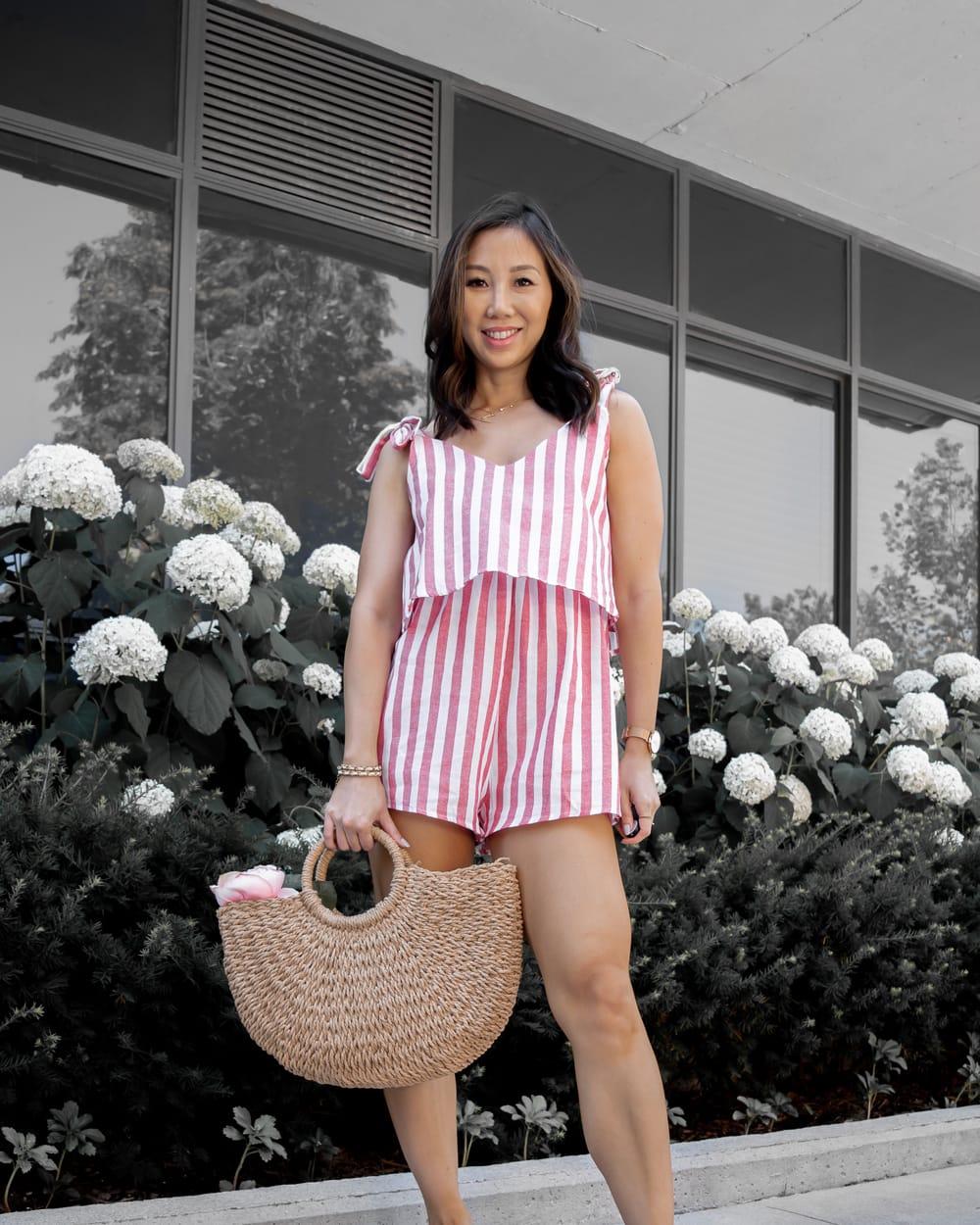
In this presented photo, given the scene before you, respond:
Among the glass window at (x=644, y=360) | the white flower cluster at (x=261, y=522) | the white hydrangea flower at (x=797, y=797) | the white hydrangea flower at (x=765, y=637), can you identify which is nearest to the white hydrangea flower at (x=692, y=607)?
the white hydrangea flower at (x=765, y=637)

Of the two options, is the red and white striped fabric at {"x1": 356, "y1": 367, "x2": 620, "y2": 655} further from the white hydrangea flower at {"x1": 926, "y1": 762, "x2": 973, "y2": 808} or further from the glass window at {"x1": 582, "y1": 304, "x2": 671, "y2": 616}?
the glass window at {"x1": 582, "y1": 304, "x2": 671, "y2": 616}

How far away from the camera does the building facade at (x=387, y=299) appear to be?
4766 millimetres

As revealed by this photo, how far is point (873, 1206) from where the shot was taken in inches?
113

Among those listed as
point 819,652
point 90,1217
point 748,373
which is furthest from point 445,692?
point 748,373

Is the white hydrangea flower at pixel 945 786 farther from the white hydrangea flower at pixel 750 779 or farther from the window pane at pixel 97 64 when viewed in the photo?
the window pane at pixel 97 64

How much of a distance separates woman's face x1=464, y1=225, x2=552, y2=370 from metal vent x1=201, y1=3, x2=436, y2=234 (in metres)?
3.24

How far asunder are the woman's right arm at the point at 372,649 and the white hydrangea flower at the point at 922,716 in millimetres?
3158

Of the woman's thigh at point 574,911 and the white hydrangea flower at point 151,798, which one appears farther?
the white hydrangea flower at point 151,798

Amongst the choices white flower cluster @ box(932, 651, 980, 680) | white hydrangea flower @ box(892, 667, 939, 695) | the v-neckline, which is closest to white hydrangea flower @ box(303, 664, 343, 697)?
the v-neckline

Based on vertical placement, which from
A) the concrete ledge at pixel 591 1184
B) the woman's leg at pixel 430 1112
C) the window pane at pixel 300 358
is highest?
the window pane at pixel 300 358

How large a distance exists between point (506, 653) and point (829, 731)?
2.69 m

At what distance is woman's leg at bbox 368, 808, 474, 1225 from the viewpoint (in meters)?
2.03

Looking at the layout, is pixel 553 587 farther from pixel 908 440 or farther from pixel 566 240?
pixel 908 440

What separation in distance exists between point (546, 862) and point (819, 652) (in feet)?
10.7
